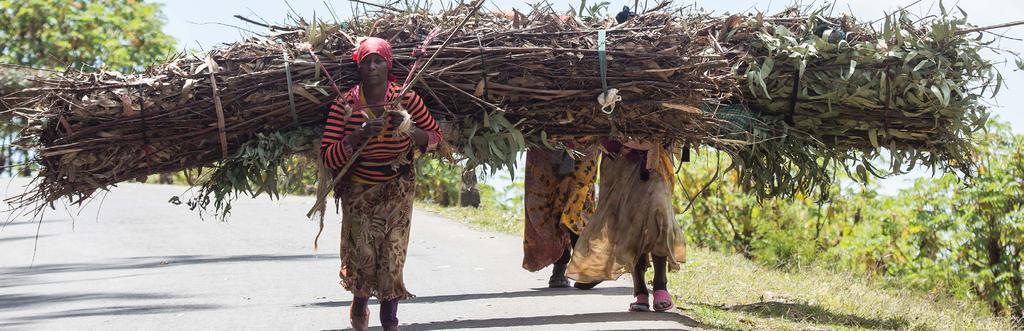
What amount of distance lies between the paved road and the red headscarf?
A: 1.71 m

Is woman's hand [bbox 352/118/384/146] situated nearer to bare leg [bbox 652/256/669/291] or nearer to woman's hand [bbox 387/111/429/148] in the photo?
woman's hand [bbox 387/111/429/148]

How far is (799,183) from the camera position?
6.75 meters

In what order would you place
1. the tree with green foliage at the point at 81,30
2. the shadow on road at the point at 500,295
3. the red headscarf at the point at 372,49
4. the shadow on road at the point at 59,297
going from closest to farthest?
the red headscarf at the point at 372,49 < the shadow on road at the point at 500,295 < the shadow on road at the point at 59,297 < the tree with green foliage at the point at 81,30

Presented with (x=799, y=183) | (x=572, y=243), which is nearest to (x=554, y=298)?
(x=572, y=243)

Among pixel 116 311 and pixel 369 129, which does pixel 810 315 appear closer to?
pixel 369 129

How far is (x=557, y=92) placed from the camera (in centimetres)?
579

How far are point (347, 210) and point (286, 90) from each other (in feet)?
2.20

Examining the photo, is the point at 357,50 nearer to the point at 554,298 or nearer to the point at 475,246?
the point at 554,298

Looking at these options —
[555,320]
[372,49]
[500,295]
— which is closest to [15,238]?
[500,295]

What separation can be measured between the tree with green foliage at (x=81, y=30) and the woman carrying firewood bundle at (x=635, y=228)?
84.8 ft

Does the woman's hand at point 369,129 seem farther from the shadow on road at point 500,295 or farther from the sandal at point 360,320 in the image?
the shadow on road at point 500,295

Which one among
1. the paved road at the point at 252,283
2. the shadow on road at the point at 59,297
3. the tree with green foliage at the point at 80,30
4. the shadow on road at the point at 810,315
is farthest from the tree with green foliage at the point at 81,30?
the shadow on road at the point at 810,315

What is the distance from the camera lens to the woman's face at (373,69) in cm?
554

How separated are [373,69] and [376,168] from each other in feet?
1.79
